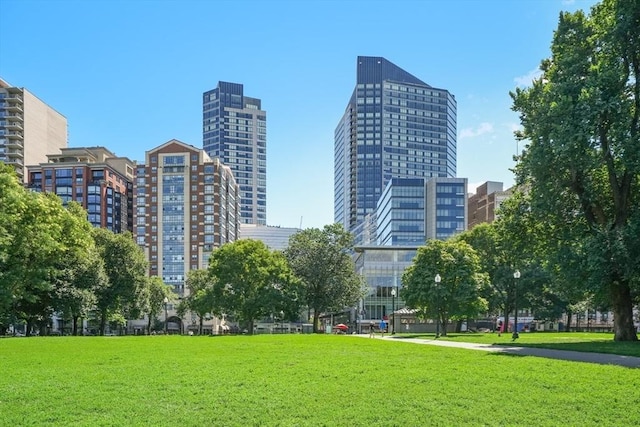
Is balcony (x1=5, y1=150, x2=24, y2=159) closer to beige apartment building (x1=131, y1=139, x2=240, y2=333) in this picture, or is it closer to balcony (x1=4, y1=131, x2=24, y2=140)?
balcony (x1=4, y1=131, x2=24, y2=140)

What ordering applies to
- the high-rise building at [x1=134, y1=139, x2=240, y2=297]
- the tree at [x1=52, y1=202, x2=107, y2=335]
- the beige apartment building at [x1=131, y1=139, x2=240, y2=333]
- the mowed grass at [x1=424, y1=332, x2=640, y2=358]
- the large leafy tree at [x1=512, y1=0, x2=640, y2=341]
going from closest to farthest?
the mowed grass at [x1=424, y1=332, x2=640, y2=358] → the large leafy tree at [x1=512, y1=0, x2=640, y2=341] → the tree at [x1=52, y1=202, x2=107, y2=335] → the beige apartment building at [x1=131, y1=139, x2=240, y2=333] → the high-rise building at [x1=134, y1=139, x2=240, y2=297]

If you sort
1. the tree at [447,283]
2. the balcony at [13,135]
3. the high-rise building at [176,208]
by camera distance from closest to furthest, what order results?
the tree at [447,283] < the high-rise building at [176,208] < the balcony at [13,135]

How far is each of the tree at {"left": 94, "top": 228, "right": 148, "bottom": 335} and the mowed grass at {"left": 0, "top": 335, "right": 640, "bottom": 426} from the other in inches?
1975

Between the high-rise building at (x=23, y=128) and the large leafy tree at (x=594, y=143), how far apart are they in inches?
4817

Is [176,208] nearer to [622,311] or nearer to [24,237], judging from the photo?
[24,237]

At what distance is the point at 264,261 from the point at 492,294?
26397 millimetres

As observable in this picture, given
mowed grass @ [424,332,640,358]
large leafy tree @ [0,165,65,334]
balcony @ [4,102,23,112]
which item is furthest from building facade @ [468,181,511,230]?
large leafy tree @ [0,165,65,334]

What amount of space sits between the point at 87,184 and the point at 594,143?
12863 cm

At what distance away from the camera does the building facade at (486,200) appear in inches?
5842

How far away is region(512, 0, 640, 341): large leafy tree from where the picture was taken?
23828 millimetres

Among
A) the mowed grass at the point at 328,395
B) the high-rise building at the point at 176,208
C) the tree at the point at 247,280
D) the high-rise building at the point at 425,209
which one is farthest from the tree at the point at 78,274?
the high-rise building at the point at 425,209

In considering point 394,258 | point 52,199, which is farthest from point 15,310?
point 394,258

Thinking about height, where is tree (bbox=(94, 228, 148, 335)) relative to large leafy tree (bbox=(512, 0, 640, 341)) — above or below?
below

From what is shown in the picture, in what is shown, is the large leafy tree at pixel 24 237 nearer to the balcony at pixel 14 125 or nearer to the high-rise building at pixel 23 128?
the high-rise building at pixel 23 128
